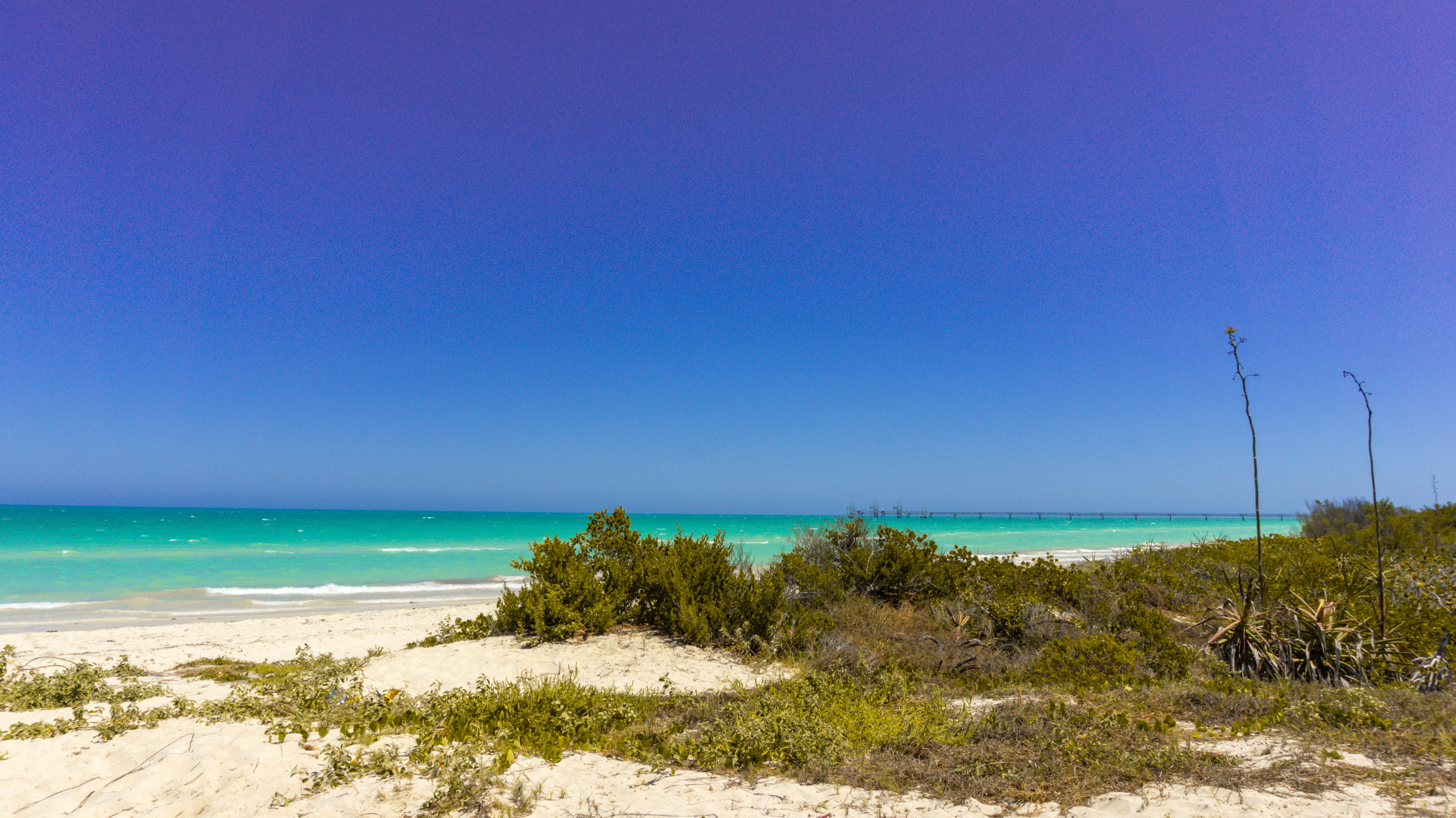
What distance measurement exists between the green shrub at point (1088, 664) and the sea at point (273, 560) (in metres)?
4.74

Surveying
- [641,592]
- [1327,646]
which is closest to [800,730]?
[641,592]

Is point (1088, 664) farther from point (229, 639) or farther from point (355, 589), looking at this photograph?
point (355, 589)

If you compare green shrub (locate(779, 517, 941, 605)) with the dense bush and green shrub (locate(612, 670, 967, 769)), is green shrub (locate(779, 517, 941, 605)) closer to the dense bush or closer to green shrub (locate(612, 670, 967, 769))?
the dense bush

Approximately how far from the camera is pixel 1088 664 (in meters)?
7.32

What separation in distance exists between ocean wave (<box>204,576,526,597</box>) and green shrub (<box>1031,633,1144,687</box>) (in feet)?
48.3

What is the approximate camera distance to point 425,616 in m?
15.0

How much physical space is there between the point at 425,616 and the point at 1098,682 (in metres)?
14.0

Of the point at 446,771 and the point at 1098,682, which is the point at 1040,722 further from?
the point at 446,771

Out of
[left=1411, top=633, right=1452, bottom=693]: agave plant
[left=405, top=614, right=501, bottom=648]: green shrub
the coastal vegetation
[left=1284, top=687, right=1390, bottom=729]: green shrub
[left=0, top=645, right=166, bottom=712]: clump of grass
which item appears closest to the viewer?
the coastal vegetation

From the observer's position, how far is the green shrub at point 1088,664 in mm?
7043

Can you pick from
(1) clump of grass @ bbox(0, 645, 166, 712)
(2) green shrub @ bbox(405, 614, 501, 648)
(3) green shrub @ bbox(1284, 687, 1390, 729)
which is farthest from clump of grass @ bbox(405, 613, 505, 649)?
(3) green shrub @ bbox(1284, 687, 1390, 729)

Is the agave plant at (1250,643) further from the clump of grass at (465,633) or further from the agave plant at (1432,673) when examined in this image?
the clump of grass at (465,633)

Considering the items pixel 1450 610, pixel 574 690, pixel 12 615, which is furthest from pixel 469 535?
pixel 1450 610

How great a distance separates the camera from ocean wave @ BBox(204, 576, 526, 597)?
19.1 m
